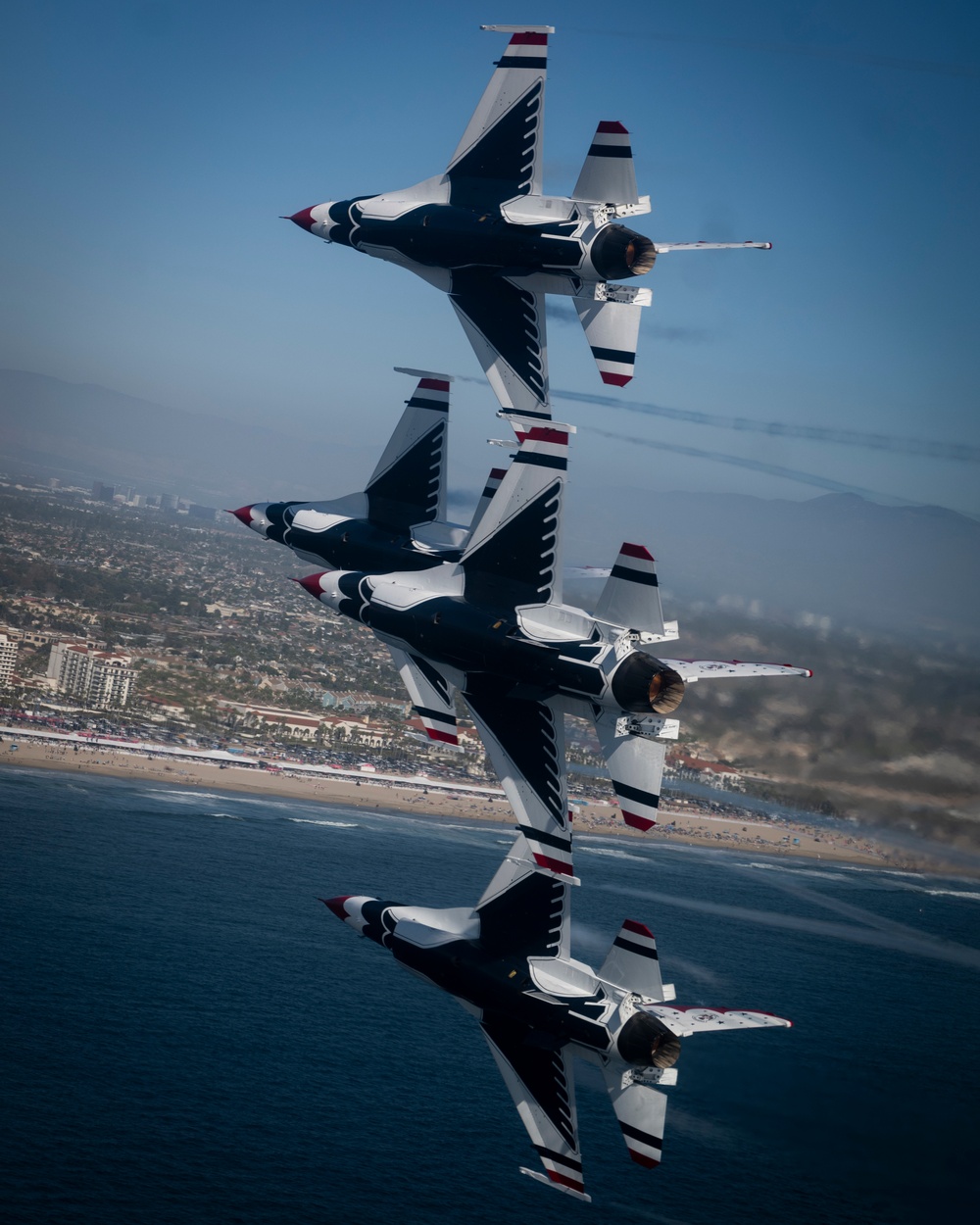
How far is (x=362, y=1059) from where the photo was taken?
5862cm

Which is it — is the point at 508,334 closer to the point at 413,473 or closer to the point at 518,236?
the point at 518,236

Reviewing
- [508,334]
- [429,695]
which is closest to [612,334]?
[508,334]

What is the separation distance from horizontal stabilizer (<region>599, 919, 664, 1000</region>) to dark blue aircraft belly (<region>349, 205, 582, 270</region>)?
16.7m

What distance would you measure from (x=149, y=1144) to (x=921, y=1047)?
47306 millimetres

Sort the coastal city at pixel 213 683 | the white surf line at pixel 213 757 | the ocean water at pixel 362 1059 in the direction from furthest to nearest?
the coastal city at pixel 213 683
the white surf line at pixel 213 757
the ocean water at pixel 362 1059

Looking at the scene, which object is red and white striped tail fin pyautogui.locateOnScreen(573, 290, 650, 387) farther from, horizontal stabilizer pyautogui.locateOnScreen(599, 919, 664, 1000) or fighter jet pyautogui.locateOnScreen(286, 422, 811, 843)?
horizontal stabilizer pyautogui.locateOnScreen(599, 919, 664, 1000)

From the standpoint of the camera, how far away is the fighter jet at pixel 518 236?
26.7 m

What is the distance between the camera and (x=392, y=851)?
96062 mm

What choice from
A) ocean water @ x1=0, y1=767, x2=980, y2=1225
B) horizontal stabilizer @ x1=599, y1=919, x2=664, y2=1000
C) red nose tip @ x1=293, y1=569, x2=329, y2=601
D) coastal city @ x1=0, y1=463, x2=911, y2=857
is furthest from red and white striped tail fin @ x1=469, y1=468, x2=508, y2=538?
coastal city @ x1=0, y1=463, x2=911, y2=857

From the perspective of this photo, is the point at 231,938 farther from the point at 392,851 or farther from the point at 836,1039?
the point at 836,1039

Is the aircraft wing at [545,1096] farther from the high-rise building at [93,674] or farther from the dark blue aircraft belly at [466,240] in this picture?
the high-rise building at [93,674]

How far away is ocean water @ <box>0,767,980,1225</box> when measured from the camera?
160 ft

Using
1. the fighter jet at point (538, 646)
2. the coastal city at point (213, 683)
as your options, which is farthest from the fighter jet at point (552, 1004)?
the coastal city at point (213, 683)

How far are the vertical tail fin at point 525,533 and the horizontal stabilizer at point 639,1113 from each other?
12180 millimetres
